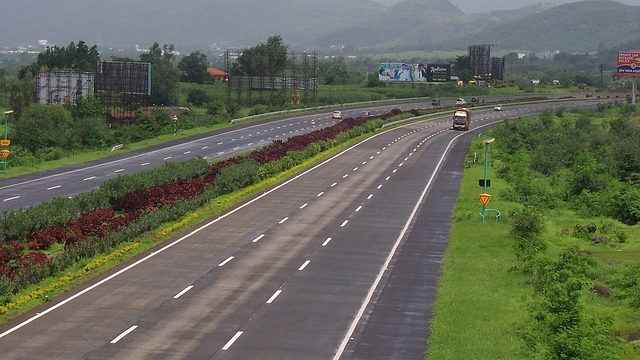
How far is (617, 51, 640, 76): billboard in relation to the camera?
434ft

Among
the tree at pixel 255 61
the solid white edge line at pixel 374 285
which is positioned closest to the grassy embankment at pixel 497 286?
the solid white edge line at pixel 374 285

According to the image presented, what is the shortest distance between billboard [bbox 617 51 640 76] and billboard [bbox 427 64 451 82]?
125ft

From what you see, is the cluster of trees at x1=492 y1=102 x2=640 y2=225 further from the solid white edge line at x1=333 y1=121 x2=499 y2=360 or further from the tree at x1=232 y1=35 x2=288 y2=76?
the tree at x1=232 y1=35 x2=288 y2=76

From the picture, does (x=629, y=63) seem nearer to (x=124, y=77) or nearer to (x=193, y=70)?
(x=124, y=77)

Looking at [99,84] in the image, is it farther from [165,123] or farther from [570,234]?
[570,234]

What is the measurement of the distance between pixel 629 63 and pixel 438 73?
4114 cm

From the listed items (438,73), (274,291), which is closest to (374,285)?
(274,291)

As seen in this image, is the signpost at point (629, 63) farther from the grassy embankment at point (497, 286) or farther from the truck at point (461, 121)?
the grassy embankment at point (497, 286)

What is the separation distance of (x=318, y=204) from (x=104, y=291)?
21417 mm

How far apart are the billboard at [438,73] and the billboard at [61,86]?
7100 centimetres

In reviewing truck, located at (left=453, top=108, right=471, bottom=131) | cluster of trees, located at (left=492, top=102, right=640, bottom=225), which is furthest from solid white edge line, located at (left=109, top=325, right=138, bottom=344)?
truck, located at (left=453, top=108, right=471, bottom=131)

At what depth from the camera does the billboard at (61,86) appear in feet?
383

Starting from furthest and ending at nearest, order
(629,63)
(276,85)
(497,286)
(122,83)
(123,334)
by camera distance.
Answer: (276,85) → (629,63) → (122,83) → (497,286) → (123,334)

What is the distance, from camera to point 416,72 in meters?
169
